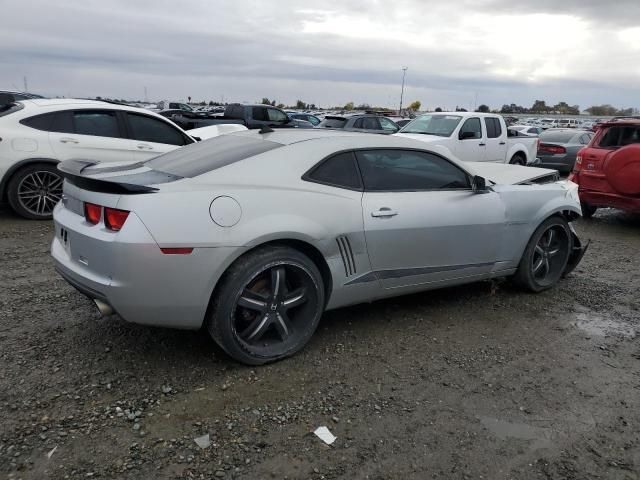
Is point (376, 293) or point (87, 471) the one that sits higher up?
point (376, 293)

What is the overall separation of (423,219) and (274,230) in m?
1.27

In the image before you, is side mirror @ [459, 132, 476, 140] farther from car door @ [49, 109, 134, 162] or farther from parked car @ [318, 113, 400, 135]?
car door @ [49, 109, 134, 162]

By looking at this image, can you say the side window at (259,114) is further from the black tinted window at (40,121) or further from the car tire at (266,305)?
the car tire at (266,305)

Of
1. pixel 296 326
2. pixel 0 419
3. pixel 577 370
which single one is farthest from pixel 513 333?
pixel 0 419

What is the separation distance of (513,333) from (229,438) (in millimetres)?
2433

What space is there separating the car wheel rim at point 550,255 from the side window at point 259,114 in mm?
13764

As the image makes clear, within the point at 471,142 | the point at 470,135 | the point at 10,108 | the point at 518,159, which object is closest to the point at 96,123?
the point at 10,108

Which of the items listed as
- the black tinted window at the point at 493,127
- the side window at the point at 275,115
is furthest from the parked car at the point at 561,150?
the side window at the point at 275,115

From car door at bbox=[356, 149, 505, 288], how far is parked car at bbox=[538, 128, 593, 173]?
11462 mm

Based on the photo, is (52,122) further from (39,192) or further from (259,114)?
(259,114)

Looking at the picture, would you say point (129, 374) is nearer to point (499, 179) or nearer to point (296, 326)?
point (296, 326)

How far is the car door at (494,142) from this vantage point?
13070 mm

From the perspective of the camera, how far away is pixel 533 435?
114 inches

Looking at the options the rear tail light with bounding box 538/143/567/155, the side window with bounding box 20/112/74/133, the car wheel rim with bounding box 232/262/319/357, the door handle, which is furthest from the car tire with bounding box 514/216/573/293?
the rear tail light with bounding box 538/143/567/155
